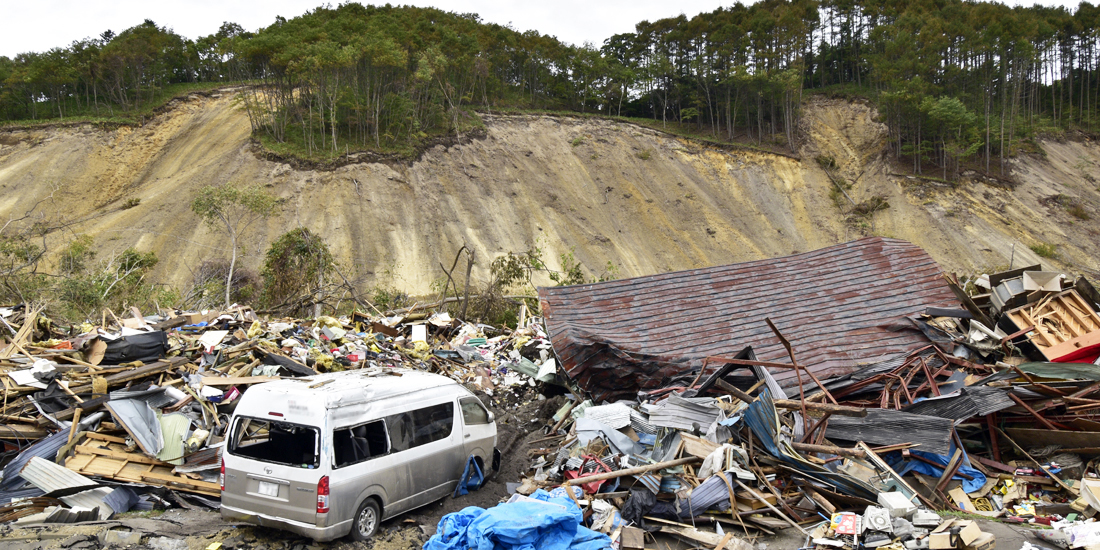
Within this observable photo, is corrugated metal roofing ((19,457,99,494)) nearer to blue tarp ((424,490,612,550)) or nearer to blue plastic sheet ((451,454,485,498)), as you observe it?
blue plastic sheet ((451,454,485,498))

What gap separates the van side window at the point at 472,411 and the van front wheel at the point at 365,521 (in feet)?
5.63

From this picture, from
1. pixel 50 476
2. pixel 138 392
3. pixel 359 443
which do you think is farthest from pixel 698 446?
pixel 138 392

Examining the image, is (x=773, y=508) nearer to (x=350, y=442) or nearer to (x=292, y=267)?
(x=350, y=442)

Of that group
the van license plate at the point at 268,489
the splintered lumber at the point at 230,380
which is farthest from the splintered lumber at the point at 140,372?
the van license plate at the point at 268,489

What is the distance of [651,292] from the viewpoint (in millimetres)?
11359

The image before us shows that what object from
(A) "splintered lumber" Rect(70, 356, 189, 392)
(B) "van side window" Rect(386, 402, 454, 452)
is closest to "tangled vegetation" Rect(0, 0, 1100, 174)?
(A) "splintered lumber" Rect(70, 356, 189, 392)

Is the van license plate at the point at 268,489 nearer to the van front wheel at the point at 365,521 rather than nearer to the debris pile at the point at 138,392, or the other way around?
the van front wheel at the point at 365,521

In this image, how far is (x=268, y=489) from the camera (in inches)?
247

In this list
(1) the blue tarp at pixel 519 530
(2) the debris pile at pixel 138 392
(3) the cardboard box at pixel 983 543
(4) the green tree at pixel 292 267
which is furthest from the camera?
(4) the green tree at pixel 292 267

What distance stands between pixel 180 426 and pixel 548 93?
54555mm

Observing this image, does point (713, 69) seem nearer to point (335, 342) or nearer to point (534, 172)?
point (534, 172)

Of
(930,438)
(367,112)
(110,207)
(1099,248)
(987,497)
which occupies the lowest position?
(1099,248)

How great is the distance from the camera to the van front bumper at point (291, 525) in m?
6.12

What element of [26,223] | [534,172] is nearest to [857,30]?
[534,172]
